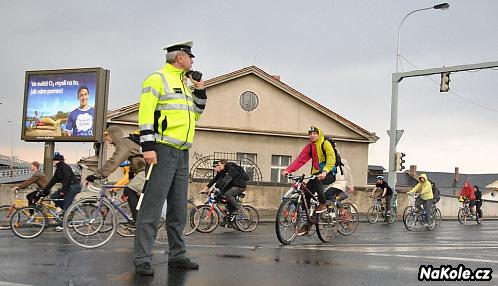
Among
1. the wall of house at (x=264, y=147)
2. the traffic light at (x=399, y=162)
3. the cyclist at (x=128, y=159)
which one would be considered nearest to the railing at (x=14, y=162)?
the wall of house at (x=264, y=147)

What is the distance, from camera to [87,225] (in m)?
8.48

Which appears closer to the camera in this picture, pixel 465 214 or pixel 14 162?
pixel 465 214

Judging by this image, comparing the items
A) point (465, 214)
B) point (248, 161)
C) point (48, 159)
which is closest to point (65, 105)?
point (48, 159)

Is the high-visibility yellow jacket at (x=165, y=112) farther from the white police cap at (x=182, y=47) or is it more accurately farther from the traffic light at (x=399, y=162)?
the traffic light at (x=399, y=162)

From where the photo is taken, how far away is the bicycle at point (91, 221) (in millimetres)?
8422

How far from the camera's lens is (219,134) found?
35.4m

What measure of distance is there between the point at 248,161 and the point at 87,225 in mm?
25558

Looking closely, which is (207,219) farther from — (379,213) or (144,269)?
(379,213)

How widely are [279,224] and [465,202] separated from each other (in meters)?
19.6

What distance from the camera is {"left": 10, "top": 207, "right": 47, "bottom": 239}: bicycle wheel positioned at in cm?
1086

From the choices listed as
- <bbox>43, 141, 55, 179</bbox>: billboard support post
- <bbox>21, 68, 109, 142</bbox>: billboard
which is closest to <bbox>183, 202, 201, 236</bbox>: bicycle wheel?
<bbox>21, 68, 109, 142</bbox>: billboard

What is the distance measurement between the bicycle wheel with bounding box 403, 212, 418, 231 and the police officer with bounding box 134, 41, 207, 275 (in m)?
12.4

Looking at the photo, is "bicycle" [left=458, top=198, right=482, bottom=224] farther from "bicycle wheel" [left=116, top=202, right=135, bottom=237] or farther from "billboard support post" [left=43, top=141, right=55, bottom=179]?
"bicycle wheel" [left=116, top=202, right=135, bottom=237]

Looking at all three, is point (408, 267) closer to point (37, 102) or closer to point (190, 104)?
point (190, 104)
